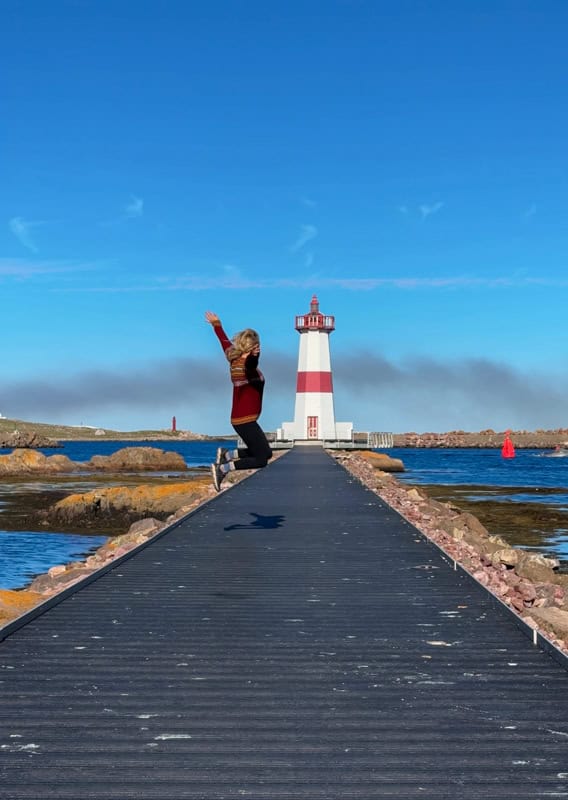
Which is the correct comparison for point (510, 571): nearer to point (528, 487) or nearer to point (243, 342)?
point (243, 342)

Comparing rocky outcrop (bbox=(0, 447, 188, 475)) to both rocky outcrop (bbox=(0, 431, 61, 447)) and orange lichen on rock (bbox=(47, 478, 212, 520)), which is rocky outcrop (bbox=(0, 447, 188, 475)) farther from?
rocky outcrop (bbox=(0, 431, 61, 447))

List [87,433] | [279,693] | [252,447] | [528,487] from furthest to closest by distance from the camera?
[87,433] < [528,487] < [252,447] < [279,693]

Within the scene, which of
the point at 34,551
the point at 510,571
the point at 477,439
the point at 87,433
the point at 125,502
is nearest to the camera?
the point at 510,571

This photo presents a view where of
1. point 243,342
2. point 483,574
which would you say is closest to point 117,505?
point 243,342

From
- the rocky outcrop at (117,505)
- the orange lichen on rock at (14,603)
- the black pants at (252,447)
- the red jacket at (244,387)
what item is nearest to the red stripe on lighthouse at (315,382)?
the rocky outcrop at (117,505)

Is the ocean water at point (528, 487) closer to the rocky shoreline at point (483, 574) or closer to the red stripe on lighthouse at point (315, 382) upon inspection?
the rocky shoreline at point (483, 574)

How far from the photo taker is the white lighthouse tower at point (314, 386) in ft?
168

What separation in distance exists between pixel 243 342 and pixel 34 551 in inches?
420

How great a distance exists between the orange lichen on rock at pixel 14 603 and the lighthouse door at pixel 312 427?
139 feet

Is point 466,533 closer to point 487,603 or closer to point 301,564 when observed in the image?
point 301,564

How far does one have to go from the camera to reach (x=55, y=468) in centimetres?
5019

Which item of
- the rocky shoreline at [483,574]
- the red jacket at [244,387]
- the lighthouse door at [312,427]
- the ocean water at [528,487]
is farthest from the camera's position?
the lighthouse door at [312,427]

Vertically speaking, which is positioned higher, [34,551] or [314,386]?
[314,386]

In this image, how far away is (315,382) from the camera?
50.8 m
